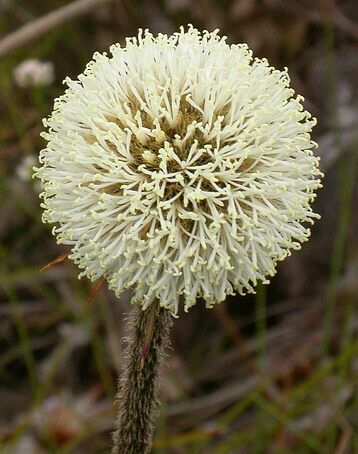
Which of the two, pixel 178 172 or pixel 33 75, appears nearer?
pixel 178 172

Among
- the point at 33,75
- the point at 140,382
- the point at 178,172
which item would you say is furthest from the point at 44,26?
the point at 140,382

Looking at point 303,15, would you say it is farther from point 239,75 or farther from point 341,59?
point 239,75

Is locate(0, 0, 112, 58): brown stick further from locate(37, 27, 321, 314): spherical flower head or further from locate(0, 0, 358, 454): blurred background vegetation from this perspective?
locate(37, 27, 321, 314): spherical flower head

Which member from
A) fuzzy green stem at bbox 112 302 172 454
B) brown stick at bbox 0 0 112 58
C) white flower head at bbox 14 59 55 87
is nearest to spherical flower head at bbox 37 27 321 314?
fuzzy green stem at bbox 112 302 172 454

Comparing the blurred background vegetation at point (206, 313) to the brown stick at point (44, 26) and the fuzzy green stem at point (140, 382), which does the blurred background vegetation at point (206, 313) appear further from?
the fuzzy green stem at point (140, 382)

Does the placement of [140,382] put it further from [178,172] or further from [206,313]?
[206,313]

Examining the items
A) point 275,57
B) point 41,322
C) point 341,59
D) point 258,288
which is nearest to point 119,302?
point 41,322

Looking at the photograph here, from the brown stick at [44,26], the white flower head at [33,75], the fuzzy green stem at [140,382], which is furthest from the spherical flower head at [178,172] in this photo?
the white flower head at [33,75]
